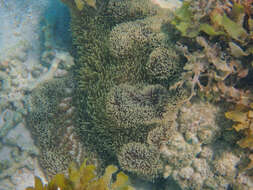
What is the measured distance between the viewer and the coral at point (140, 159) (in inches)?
131

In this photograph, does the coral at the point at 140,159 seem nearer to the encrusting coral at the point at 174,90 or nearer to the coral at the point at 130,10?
the encrusting coral at the point at 174,90

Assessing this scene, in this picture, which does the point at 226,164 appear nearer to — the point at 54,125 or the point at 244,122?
the point at 244,122

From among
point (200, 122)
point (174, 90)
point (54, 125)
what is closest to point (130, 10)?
point (174, 90)

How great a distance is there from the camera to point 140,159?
11.0 ft

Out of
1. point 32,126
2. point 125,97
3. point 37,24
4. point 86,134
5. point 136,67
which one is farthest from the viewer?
point 37,24

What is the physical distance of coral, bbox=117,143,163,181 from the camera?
332cm

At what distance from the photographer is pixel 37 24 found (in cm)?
566

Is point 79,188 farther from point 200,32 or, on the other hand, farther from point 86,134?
point 200,32

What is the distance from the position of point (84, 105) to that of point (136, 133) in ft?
3.79

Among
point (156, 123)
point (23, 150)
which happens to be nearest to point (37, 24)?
point (23, 150)

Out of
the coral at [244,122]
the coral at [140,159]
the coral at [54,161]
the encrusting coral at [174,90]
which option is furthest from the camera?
the coral at [54,161]

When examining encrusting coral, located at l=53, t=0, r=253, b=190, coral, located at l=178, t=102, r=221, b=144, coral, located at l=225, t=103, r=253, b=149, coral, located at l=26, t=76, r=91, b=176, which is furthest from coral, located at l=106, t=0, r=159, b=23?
coral, located at l=225, t=103, r=253, b=149

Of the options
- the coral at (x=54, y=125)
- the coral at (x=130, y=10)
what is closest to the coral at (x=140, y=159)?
the coral at (x=54, y=125)

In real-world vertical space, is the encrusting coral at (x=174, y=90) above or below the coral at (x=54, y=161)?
above
